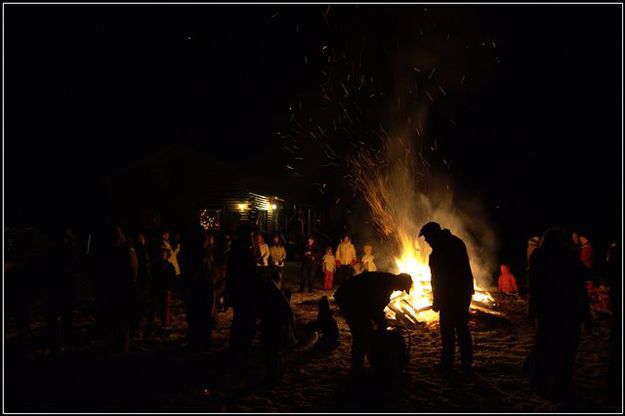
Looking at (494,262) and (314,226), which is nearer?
(494,262)

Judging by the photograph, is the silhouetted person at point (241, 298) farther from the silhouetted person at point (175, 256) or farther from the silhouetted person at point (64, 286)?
the silhouetted person at point (64, 286)

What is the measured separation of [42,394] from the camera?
513 centimetres

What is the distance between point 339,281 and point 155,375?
10.0 metres

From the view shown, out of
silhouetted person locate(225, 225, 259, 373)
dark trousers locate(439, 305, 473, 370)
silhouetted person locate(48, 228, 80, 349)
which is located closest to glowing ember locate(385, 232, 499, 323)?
dark trousers locate(439, 305, 473, 370)

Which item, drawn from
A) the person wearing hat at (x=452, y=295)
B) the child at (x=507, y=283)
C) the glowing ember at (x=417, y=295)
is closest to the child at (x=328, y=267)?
the glowing ember at (x=417, y=295)

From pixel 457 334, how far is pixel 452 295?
581mm

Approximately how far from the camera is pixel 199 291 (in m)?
6.73

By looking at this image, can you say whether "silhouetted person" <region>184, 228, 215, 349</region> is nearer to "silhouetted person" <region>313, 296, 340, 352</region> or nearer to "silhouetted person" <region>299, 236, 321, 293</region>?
"silhouetted person" <region>313, 296, 340, 352</region>

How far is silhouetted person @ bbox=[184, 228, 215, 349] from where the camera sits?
6.74 m

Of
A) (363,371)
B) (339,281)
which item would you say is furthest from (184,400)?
(339,281)

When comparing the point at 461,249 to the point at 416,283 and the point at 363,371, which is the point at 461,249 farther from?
the point at 416,283

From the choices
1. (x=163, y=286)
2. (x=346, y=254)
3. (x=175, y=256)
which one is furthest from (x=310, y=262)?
(x=163, y=286)

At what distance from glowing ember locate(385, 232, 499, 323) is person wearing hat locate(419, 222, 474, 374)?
2.88m

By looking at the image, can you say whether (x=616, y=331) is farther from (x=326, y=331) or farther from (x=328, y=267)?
(x=328, y=267)
